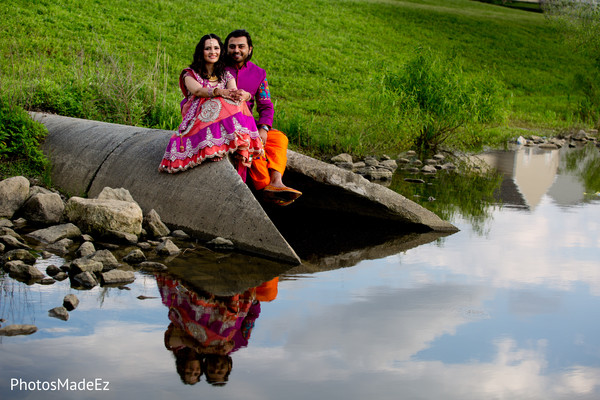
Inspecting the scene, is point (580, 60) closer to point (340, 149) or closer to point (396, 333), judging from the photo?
point (340, 149)

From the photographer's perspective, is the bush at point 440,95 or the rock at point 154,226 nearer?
the rock at point 154,226

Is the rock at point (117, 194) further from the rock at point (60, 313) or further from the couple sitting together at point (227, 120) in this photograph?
the rock at point (60, 313)

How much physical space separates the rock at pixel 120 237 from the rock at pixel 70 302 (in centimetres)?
151

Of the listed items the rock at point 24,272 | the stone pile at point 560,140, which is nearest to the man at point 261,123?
the rock at point 24,272

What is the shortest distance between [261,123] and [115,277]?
2.53 meters

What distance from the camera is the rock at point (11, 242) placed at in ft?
17.7

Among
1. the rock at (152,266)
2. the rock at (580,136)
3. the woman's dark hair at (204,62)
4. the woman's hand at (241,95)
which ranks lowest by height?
the rock at (580,136)

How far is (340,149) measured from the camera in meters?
11.8

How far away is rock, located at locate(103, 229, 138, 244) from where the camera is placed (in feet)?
18.9

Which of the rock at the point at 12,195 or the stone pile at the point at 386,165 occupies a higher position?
the rock at the point at 12,195

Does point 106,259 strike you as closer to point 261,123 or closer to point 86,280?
point 86,280

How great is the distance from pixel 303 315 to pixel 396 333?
0.60 meters

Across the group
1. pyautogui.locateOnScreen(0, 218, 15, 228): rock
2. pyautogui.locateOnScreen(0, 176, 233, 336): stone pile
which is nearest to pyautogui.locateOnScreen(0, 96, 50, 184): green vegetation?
pyautogui.locateOnScreen(0, 176, 233, 336): stone pile

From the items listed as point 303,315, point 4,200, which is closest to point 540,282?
point 303,315
